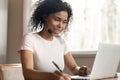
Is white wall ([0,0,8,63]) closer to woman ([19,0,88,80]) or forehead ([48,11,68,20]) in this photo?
woman ([19,0,88,80])

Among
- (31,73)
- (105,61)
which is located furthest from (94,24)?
(31,73)

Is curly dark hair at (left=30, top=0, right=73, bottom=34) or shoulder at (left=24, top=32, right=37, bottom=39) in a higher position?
curly dark hair at (left=30, top=0, right=73, bottom=34)

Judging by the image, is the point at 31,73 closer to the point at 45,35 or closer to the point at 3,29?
the point at 45,35

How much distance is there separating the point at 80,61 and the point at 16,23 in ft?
3.08

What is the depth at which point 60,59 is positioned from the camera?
2.01 meters

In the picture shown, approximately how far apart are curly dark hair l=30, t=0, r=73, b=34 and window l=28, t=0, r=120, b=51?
1.11 metres

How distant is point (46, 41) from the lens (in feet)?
6.42

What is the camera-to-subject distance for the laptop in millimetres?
1601

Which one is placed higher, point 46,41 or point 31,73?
point 46,41

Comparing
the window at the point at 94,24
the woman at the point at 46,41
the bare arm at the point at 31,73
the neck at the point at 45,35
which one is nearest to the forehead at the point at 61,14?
the woman at the point at 46,41

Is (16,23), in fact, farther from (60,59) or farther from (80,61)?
(60,59)

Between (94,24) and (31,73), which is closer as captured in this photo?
(31,73)

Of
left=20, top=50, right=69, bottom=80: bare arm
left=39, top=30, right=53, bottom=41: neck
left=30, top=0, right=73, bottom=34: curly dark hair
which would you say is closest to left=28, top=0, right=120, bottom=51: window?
left=30, top=0, right=73, bottom=34: curly dark hair

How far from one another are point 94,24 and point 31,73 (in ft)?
5.55
